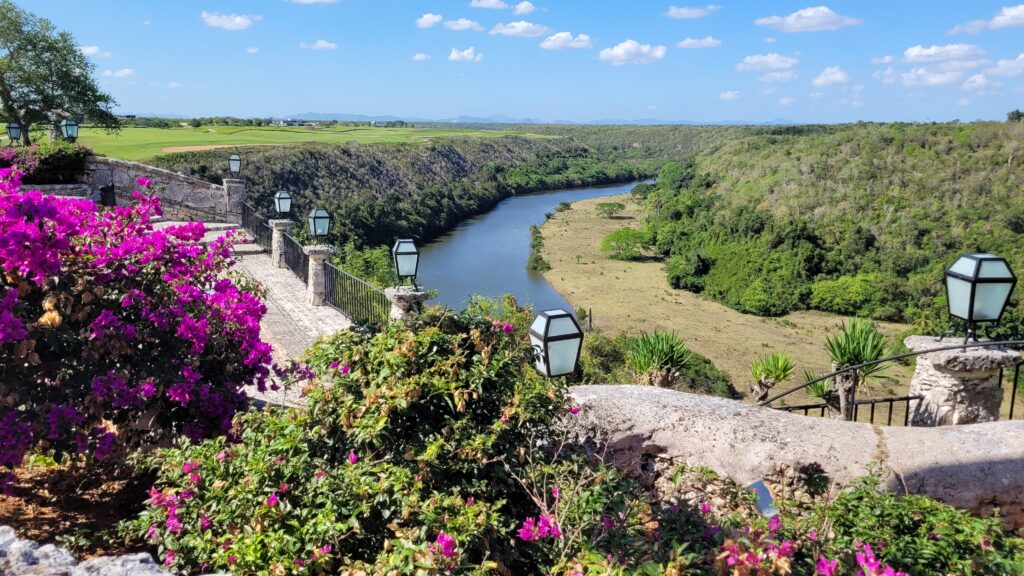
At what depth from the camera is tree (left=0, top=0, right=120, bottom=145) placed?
20547mm

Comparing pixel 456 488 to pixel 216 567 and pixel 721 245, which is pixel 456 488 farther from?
pixel 721 245

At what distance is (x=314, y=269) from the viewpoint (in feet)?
38.8

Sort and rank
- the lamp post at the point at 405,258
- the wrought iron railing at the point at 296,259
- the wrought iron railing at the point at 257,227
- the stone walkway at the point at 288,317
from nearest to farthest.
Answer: the lamp post at the point at 405,258
the stone walkway at the point at 288,317
the wrought iron railing at the point at 296,259
the wrought iron railing at the point at 257,227

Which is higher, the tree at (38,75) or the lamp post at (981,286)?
the tree at (38,75)

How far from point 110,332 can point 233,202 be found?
16350 mm

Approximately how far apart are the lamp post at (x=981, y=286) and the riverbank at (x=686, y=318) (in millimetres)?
16287

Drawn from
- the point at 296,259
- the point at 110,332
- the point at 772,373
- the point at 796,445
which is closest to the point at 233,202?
the point at 296,259

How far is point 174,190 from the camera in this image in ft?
60.9

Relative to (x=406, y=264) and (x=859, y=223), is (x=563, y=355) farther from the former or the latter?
(x=859, y=223)

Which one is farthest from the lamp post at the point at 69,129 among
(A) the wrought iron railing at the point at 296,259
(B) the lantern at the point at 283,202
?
(A) the wrought iron railing at the point at 296,259

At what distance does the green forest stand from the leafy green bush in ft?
3.80

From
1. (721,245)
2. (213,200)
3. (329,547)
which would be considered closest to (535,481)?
(329,547)

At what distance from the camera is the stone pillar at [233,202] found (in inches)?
752

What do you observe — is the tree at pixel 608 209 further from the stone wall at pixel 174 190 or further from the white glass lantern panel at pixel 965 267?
the white glass lantern panel at pixel 965 267
